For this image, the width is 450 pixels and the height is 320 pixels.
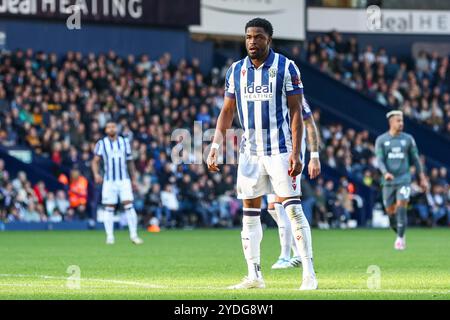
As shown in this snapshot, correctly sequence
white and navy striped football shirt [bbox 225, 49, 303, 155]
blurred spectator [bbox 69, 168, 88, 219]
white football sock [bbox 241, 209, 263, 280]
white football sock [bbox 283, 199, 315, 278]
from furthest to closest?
blurred spectator [bbox 69, 168, 88, 219] → white football sock [bbox 241, 209, 263, 280] → white and navy striped football shirt [bbox 225, 49, 303, 155] → white football sock [bbox 283, 199, 315, 278]

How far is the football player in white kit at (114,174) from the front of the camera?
2444cm

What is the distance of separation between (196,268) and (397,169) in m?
6.86

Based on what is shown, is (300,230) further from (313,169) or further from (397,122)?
(397,122)

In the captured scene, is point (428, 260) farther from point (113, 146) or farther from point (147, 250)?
point (113, 146)

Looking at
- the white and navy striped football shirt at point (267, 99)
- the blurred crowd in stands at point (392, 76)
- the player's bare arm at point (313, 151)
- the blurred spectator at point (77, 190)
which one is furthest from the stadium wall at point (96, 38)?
the white and navy striped football shirt at point (267, 99)

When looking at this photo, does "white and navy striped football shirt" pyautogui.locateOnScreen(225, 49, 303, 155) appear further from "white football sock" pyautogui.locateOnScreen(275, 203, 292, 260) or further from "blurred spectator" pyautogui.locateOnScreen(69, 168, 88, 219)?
"blurred spectator" pyautogui.locateOnScreen(69, 168, 88, 219)

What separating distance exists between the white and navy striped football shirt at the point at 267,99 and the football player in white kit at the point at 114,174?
1170 cm

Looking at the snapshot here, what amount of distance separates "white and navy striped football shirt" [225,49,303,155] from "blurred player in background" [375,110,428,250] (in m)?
9.48

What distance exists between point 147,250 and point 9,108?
13016 mm

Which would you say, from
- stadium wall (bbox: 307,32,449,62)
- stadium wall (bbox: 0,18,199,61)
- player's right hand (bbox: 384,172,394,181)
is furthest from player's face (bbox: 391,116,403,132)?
stadium wall (bbox: 307,32,449,62)

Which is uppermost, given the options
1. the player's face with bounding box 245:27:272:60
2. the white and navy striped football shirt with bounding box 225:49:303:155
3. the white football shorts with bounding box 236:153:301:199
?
the player's face with bounding box 245:27:272:60

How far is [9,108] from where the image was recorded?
110ft

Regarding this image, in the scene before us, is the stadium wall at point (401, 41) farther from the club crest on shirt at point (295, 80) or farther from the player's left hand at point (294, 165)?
the player's left hand at point (294, 165)

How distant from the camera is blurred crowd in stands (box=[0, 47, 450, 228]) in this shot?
32344mm
